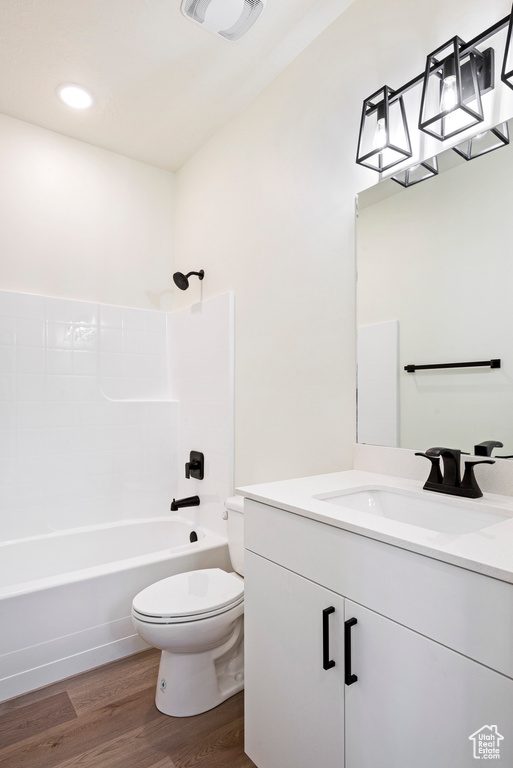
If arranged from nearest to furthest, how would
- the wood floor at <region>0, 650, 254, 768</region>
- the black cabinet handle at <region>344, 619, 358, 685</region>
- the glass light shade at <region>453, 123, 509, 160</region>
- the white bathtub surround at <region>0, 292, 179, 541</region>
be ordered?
the black cabinet handle at <region>344, 619, 358, 685</region>
the glass light shade at <region>453, 123, 509, 160</region>
the wood floor at <region>0, 650, 254, 768</region>
the white bathtub surround at <region>0, 292, 179, 541</region>

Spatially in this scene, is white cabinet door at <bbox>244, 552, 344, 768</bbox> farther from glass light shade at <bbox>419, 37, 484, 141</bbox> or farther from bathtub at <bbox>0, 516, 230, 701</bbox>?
glass light shade at <bbox>419, 37, 484, 141</bbox>

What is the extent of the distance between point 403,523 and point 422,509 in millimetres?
289

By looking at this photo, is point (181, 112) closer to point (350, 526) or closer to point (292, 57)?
point (292, 57)

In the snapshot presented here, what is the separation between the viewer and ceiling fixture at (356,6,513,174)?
1.26 meters

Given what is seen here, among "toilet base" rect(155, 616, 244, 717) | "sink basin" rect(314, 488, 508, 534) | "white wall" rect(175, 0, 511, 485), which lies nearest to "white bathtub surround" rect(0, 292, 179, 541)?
"white wall" rect(175, 0, 511, 485)

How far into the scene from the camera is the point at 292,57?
6.56ft

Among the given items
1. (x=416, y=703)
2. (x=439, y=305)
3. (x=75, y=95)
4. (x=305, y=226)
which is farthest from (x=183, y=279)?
(x=416, y=703)

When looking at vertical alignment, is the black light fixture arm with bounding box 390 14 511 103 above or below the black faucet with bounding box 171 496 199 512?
above

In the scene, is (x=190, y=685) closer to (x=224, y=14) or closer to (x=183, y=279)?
(x=183, y=279)

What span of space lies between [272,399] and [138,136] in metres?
1.86

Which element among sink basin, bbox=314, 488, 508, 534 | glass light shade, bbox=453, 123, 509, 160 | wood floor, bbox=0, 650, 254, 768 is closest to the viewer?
sink basin, bbox=314, 488, 508, 534

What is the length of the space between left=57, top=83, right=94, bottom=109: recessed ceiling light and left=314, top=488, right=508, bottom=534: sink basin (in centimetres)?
235

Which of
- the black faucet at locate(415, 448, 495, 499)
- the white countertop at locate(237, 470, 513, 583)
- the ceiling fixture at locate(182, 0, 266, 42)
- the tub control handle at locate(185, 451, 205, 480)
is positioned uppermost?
the ceiling fixture at locate(182, 0, 266, 42)

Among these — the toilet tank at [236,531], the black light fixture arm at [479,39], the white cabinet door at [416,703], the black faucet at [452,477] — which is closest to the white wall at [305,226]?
the black light fixture arm at [479,39]
